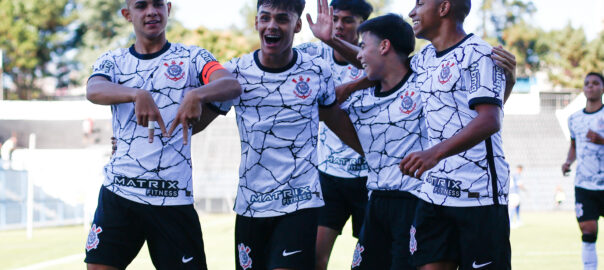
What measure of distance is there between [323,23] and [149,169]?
1807 millimetres

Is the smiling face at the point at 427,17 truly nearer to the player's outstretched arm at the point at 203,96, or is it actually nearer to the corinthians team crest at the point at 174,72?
the player's outstretched arm at the point at 203,96

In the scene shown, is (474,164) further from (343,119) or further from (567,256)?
(567,256)

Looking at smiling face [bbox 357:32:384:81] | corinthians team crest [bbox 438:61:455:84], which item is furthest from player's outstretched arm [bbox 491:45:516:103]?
smiling face [bbox 357:32:384:81]

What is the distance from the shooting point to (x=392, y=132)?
5.31 meters

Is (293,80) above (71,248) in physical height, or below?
above

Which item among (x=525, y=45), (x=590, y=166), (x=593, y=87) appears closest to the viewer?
(x=590, y=166)

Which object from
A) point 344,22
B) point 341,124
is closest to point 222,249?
point 344,22

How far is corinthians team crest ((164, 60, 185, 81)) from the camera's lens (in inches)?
181

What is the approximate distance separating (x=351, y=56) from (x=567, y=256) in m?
8.53

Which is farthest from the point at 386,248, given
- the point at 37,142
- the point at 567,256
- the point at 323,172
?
the point at 37,142

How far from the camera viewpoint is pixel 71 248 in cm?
1492

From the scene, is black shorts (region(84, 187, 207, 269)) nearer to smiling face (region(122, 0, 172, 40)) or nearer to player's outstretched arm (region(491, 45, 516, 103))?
smiling face (region(122, 0, 172, 40))

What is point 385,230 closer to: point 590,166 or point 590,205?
point 590,205

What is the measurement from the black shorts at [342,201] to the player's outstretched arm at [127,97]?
2.58 meters
